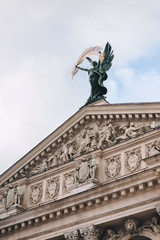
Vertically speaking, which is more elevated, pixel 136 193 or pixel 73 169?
pixel 73 169

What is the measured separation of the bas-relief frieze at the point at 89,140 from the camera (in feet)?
93.9

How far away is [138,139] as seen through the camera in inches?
1092

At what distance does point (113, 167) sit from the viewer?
2822 centimetres

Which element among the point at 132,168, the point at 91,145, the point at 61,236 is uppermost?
the point at 91,145

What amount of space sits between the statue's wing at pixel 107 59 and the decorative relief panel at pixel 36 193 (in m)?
6.72

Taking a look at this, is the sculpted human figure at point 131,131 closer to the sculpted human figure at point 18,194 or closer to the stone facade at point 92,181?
the stone facade at point 92,181

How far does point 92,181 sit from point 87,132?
3.33 meters

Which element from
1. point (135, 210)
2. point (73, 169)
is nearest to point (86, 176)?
point (73, 169)

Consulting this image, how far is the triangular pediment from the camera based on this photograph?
2838 centimetres

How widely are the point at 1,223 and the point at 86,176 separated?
4.91 metres

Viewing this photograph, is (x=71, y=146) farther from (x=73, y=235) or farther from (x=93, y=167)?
(x=73, y=235)

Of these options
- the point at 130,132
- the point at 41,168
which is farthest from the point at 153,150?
the point at 41,168

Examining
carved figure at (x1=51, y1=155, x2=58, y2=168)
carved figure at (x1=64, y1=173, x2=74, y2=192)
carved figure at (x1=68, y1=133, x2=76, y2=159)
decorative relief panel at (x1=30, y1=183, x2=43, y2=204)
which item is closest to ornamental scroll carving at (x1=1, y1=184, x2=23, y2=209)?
decorative relief panel at (x1=30, y1=183, x2=43, y2=204)

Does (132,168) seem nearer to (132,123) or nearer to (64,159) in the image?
(132,123)
